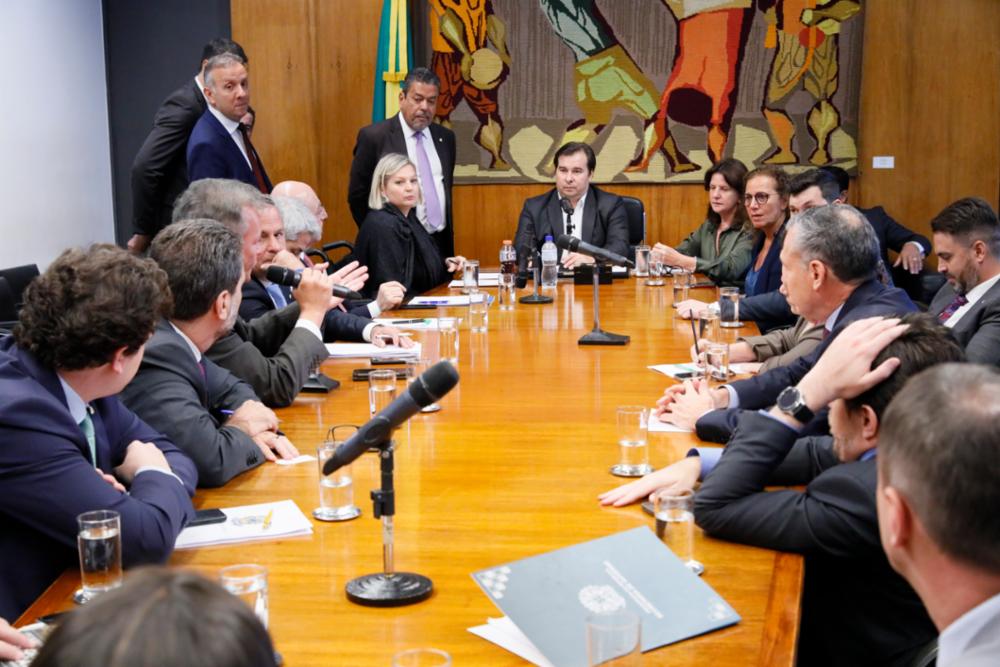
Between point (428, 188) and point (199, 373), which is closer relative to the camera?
point (199, 373)

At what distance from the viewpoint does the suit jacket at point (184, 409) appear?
7.82ft

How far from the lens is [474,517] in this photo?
216 cm

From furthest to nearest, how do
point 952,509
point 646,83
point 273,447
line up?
point 646,83
point 273,447
point 952,509

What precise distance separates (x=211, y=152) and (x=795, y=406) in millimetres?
3955

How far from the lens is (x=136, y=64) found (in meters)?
7.69

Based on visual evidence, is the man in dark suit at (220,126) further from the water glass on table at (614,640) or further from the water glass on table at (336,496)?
the water glass on table at (614,640)

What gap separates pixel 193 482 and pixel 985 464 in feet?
4.96

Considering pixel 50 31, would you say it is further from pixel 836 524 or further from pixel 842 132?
pixel 836 524

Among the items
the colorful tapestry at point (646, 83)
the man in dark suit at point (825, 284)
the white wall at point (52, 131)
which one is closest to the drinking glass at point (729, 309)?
the man in dark suit at point (825, 284)

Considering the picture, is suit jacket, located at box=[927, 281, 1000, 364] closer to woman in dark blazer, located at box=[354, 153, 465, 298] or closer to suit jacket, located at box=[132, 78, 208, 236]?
woman in dark blazer, located at box=[354, 153, 465, 298]

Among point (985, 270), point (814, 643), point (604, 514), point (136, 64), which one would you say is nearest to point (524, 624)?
point (604, 514)

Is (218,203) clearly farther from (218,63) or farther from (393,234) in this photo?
(218,63)

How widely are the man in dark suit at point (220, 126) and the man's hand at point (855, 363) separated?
385cm

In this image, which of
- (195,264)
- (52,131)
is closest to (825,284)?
(195,264)
